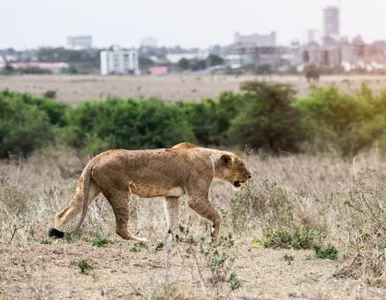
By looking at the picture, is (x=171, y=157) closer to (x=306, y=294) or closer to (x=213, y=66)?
(x=306, y=294)

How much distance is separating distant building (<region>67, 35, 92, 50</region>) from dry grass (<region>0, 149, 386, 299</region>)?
198 ft

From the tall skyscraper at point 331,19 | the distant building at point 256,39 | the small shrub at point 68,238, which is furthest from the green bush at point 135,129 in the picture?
the tall skyscraper at point 331,19

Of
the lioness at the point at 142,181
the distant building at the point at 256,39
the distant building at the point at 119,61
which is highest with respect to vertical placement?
→ the distant building at the point at 256,39

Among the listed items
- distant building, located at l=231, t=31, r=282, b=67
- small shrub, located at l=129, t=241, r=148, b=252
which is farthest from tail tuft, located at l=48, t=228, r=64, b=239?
distant building, located at l=231, t=31, r=282, b=67

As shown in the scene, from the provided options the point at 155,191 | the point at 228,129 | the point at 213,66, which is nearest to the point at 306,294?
the point at 155,191

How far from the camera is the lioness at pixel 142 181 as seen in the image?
9.40m

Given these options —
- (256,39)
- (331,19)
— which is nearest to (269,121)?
(256,39)

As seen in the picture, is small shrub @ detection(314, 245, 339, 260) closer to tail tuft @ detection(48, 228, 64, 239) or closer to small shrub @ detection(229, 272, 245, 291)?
small shrub @ detection(229, 272, 245, 291)

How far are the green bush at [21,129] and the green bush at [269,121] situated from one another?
23.4 ft

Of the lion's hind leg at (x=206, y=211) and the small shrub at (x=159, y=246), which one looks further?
the lion's hind leg at (x=206, y=211)

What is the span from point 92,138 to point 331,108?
11245 millimetres

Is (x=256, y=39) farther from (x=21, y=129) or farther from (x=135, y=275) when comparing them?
(x=135, y=275)

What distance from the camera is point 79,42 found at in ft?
249

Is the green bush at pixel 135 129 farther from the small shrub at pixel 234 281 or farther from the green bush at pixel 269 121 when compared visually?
the small shrub at pixel 234 281
